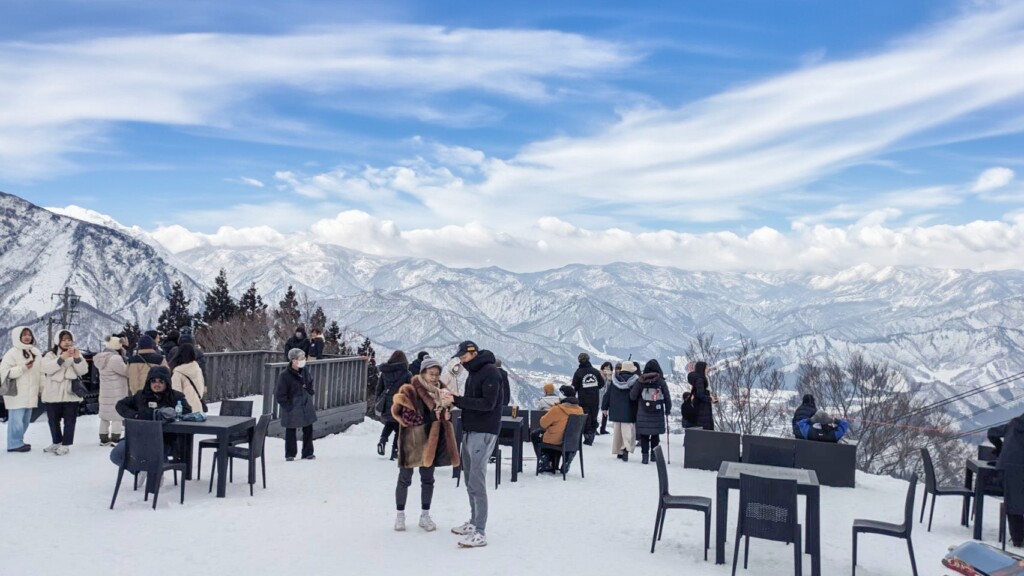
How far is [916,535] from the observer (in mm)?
9078

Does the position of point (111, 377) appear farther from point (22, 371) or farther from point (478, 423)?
point (478, 423)

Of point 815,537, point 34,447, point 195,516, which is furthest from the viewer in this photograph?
point 34,447

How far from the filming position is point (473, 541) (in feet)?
24.2

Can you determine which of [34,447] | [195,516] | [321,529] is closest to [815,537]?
[321,529]

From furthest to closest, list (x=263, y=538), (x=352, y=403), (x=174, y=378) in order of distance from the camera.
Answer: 1. (x=352, y=403)
2. (x=174, y=378)
3. (x=263, y=538)

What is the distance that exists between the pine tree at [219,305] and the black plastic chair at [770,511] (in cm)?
3992

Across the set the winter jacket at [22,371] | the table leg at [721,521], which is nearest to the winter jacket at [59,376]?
the winter jacket at [22,371]

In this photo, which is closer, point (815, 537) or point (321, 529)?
point (815, 537)

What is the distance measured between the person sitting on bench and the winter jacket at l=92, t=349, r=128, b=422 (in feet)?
19.9

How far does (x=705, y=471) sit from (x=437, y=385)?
7.25m

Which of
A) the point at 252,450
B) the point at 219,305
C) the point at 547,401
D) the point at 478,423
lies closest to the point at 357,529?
the point at 478,423

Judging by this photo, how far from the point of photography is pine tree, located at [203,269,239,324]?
145 ft

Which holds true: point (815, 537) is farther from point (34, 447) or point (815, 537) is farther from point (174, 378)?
point (34, 447)

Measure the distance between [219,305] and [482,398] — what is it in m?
41.9
